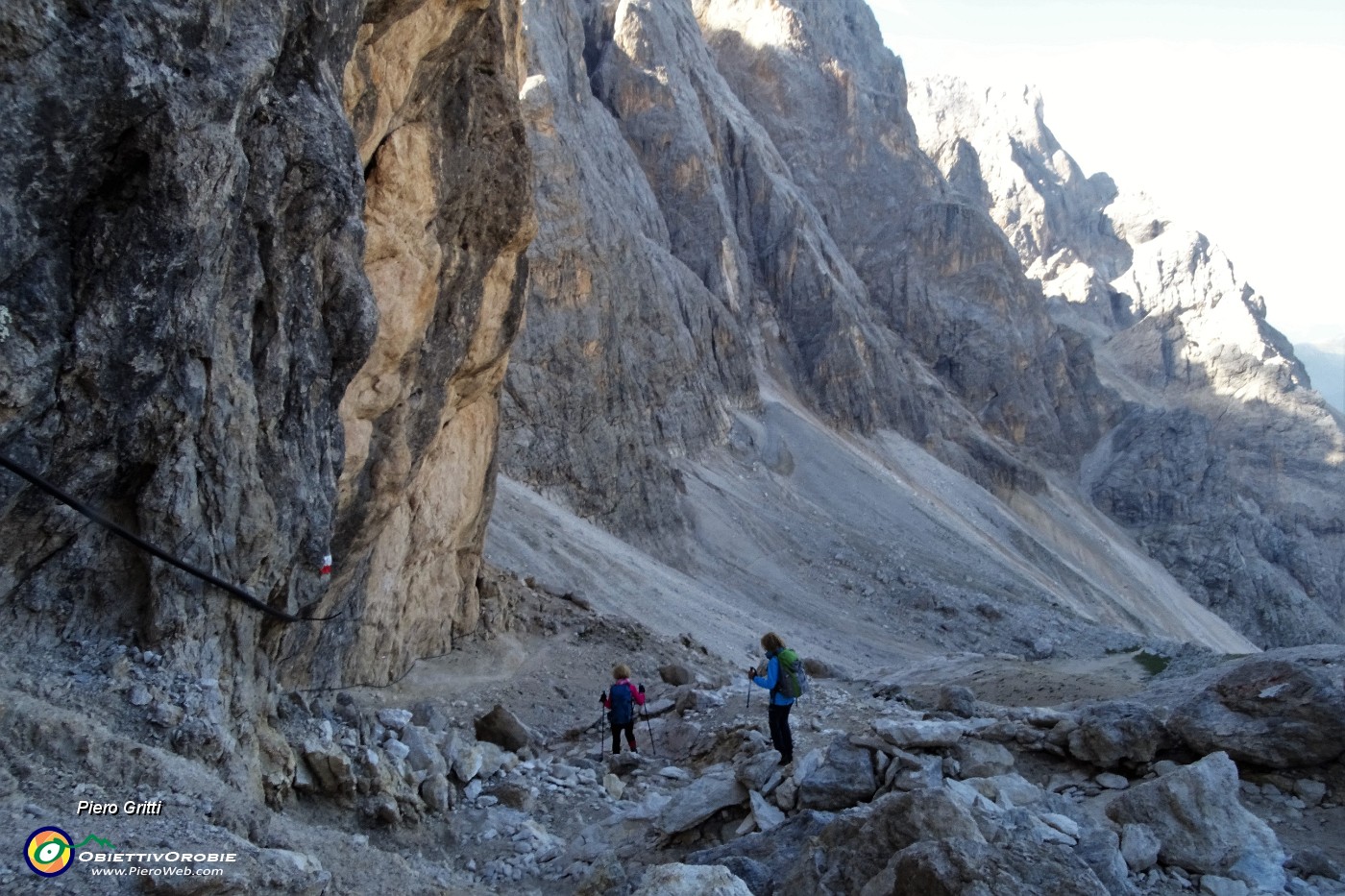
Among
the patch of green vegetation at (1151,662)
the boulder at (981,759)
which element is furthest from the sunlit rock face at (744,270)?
the boulder at (981,759)

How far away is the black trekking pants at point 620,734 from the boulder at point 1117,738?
4.75m

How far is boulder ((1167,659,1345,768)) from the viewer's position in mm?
7289

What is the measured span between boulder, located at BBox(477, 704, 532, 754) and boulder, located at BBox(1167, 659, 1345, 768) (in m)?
6.62

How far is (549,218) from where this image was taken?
132ft

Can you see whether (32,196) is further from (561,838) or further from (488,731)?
(488,731)

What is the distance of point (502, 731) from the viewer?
11312mm

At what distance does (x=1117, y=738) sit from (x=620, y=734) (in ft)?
17.4

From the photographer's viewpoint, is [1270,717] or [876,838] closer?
[876,838]

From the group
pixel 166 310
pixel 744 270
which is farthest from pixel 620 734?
pixel 744 270

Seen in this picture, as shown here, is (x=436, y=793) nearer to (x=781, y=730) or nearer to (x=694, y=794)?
(x=694, y=794)

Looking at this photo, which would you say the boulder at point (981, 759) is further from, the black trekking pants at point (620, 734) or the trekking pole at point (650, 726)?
the trekking pole at point (650, 726)

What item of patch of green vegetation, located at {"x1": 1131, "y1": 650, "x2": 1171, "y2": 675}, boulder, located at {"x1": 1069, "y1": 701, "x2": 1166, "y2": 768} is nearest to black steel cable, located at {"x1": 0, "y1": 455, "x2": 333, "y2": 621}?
boulder, located at {"x1": 1069, "y1": 701, "x2": 1166, "y2": 768}

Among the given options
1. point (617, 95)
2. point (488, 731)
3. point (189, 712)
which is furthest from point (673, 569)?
point (617, 95)

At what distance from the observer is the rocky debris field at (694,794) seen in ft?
17.3
